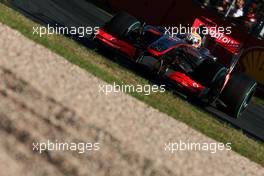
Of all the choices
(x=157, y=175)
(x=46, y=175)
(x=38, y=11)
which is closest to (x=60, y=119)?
(x=46, y=175)

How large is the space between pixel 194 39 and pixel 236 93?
183cm

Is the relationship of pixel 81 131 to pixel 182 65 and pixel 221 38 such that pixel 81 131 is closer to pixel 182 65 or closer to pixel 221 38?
pixel 182 65

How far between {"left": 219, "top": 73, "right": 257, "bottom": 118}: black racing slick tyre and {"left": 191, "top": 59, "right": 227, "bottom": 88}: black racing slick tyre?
269 millimetres

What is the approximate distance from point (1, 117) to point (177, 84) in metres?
4.91

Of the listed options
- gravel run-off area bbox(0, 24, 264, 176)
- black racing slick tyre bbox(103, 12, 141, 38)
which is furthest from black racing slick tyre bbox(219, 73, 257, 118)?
gravel run-off area bbox(0, 24, 264, 176)

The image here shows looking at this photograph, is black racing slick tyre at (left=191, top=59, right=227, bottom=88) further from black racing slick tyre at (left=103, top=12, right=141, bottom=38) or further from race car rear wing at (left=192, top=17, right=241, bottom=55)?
black racing slick tyre at (left=103, top=12, right=141, bottom=38)

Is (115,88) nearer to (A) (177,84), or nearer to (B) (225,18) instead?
(A) (177,84)

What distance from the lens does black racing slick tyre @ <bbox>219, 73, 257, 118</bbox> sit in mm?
10680

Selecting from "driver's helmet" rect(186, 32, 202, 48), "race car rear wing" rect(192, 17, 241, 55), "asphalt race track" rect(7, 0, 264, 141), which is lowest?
"asphalt race track" rect(7, 0, 264, 141)

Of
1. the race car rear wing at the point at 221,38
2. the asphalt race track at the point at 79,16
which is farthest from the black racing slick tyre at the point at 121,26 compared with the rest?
the asphalt race track at the point at 79,16

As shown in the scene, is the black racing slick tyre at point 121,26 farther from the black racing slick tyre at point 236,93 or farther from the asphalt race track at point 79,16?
the black racing slick tyre at point 236,93

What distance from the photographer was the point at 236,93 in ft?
35.1

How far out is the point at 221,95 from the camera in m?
10.8

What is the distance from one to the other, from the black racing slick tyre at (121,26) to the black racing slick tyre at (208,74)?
5.32 feet
